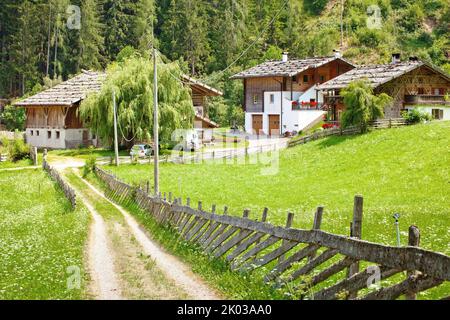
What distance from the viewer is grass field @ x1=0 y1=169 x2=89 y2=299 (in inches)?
547

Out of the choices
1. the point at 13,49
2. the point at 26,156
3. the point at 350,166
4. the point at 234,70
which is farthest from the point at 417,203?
the point at 13,49

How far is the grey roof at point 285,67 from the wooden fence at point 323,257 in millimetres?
53380

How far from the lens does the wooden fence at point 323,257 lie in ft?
29.0

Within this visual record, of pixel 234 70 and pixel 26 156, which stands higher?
pixel 234 70

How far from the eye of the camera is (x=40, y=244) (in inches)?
803

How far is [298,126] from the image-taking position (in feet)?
228

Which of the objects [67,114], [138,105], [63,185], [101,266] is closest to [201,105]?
[67,114]

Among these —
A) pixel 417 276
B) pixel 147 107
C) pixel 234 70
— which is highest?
pixel 234 70

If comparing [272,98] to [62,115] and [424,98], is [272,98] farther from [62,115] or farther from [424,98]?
[62,115]

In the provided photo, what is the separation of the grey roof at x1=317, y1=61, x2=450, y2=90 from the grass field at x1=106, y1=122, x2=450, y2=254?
378 inches

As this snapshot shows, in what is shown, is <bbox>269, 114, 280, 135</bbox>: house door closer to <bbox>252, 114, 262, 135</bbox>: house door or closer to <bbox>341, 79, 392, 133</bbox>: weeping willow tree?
<bbox>252, 114, 262, 135</bbox>: house door

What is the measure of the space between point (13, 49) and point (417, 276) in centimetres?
10246
